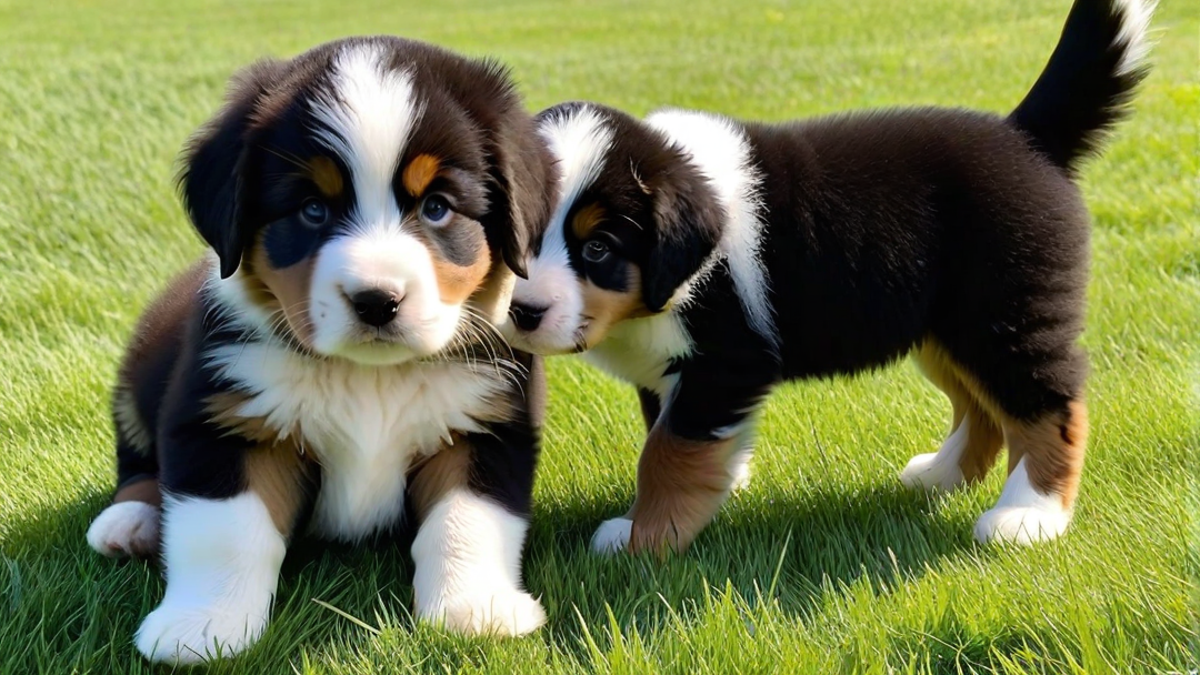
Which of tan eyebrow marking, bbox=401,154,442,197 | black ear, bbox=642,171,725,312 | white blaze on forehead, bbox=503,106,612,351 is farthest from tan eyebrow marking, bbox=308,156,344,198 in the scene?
black ear, bbox=642,171,725,312

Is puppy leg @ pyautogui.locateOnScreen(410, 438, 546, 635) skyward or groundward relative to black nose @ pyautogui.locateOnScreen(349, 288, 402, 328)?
groundward

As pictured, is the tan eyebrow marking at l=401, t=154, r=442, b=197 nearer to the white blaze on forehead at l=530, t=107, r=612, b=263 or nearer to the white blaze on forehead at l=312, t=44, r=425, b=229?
the white blaze on forehead at l=312, t=44, r=425, b=229

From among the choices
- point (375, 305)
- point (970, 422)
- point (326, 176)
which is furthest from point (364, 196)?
point (970, 422)

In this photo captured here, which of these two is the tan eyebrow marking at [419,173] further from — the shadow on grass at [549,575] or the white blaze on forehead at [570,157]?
the shadow on grass at [549,575]

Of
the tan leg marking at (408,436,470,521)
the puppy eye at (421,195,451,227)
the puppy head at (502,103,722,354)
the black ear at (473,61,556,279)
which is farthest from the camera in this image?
the puppy head at (502,103,722,354)

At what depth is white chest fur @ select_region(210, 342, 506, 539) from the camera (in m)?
2.51

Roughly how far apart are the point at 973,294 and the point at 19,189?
211 inches

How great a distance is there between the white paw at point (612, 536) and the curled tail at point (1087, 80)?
5.13ft

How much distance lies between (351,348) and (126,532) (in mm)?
941

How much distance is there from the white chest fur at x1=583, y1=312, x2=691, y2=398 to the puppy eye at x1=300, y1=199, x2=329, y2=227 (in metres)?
0.95

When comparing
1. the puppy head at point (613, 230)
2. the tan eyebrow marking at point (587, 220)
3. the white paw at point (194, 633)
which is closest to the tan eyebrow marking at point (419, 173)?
the puppy head at point (613, 230)

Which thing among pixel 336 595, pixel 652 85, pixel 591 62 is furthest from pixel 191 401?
pixel 591 62

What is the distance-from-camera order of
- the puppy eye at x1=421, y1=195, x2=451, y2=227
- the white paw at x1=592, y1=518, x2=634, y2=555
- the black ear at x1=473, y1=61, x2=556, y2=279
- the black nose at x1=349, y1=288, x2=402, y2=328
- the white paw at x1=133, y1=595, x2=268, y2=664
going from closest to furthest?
the black nose at x1=349, y1=288, x2=402, y2=328 < the white paw at x1=133, y1=595, x2=268, y2=664 < the puppy eye at x1=421, y1=195, x2=451, y2=227 < the black ear at x1=473, y1=61, x2=556, y2=279 < the white paw at x1=592, y1=518, x2=634, y2=555

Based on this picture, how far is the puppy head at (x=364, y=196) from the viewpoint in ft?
7.32
